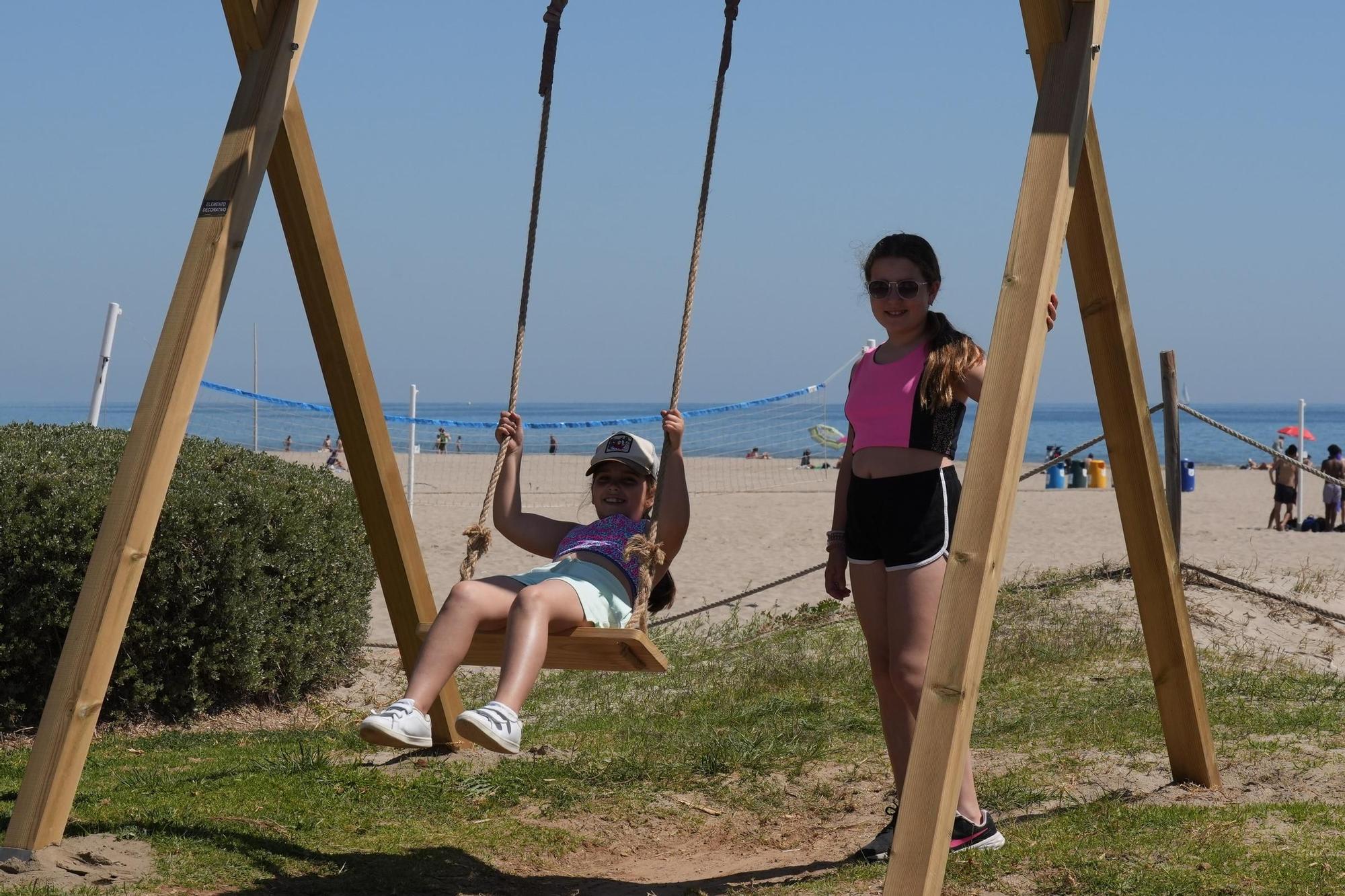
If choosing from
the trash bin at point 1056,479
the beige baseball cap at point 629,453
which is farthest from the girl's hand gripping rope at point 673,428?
the trash bin at point 1056,479

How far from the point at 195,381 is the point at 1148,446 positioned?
2.89m

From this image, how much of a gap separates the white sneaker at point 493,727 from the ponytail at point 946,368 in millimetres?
1395

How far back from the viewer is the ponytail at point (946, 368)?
12.0ft

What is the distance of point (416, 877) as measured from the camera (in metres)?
3.99

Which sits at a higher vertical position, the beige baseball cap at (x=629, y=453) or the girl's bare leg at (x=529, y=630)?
the beige baseball cap at (x=629, y=453)

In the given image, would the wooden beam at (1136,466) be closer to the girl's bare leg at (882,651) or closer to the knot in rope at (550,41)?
the girl's bare leg at (882,651)

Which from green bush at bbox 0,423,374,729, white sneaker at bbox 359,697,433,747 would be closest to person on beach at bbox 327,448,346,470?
green bush at bbox 0,423,374,729

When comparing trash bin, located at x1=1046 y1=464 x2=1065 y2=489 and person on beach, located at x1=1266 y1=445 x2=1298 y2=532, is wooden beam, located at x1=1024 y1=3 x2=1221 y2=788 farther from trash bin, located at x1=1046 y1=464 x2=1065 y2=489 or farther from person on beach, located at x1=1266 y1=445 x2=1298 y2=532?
trash bin, located at x1=1046 y1=464 x2=1065 y2=489

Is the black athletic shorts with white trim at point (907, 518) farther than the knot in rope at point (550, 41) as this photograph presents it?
No

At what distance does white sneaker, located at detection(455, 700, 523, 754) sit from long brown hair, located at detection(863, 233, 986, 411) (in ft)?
4.58

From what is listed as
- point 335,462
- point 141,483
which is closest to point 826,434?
point 335,462

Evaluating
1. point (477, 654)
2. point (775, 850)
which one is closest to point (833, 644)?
point (775, 850)

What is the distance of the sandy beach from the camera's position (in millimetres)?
10969

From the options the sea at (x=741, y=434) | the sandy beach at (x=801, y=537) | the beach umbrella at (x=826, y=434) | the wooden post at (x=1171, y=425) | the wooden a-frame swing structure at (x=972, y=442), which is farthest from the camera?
the sea at (x=741, y=434)
